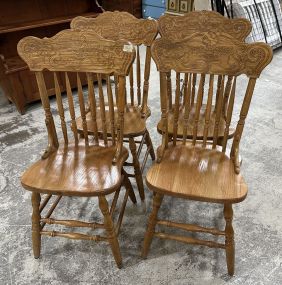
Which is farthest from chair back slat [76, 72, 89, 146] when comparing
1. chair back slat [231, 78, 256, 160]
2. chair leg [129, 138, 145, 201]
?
chair back slat [231, 78, 256, 160]

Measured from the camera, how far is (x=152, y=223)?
1.33 metres

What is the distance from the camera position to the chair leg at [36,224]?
4.31 feet

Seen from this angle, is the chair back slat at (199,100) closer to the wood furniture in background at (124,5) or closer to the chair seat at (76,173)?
the chair seat at (76,173)

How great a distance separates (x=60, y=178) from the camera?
4.06ft

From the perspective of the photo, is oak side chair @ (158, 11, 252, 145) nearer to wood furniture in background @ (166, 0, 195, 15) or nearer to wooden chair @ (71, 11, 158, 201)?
wooden chair @ (71, 11, 158, 201)

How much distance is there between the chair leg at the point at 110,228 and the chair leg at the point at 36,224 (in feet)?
1.03

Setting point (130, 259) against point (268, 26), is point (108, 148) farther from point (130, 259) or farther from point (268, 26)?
point (268, 26)

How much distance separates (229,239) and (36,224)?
0.90 m

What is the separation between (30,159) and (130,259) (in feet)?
3.78

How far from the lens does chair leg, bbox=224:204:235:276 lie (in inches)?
47.6

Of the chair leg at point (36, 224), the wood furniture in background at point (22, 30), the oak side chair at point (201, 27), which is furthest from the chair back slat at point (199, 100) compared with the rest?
the wood furniture in background at point (22, 30)

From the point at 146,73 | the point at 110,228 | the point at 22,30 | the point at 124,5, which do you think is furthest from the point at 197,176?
the point at 124,5

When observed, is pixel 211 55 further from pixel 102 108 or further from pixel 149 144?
pixel 149 144

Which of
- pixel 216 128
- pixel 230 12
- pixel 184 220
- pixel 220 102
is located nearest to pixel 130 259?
pixel 184 220
